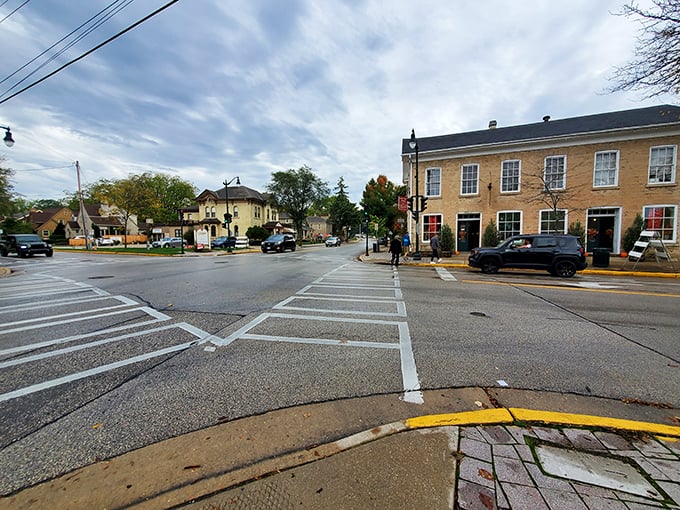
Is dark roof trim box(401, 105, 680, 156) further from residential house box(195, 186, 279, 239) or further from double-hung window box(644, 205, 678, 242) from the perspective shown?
residential house box(195, 186, 279, 239)

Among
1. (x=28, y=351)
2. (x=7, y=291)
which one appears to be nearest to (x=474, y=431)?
(x=28, y=351)

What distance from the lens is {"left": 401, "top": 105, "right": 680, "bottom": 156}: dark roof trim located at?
17.2 m

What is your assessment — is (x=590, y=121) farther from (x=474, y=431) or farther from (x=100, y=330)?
(x=100, y=330)

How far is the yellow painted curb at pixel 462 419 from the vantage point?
2543 millimetres

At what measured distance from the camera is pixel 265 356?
13.3ft

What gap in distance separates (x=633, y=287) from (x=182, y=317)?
13.4 meters

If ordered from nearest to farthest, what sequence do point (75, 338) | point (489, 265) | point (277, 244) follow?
point (75, 338) → point (489, 265) → point (277, 244)

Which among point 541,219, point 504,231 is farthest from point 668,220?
point 504,231

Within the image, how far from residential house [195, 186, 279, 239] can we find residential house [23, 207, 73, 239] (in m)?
43.1

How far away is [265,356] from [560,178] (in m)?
21.9

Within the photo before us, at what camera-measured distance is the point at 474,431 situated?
96.1 inches

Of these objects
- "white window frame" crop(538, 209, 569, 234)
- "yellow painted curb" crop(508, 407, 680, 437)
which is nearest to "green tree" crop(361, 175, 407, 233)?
"white window frame" crop(538, 209, 569, 234)

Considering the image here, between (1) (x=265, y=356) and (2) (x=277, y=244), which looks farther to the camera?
(2) (x=277, y=244)

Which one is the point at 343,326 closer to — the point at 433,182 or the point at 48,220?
the point at 433,182
